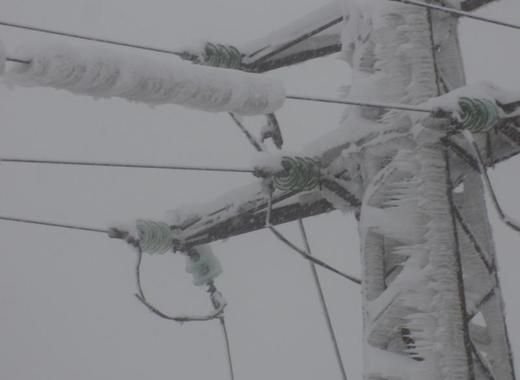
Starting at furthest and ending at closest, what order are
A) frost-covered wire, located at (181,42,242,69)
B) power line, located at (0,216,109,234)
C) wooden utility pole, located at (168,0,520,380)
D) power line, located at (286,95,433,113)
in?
frost-covered wire, located at (181,42,242,69), power line, located at (0,216,109,234), wooden utility pole, located at (168,0,520,380), power line, located at (286,95,433,113)

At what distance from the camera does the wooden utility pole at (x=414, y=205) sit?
438 cm

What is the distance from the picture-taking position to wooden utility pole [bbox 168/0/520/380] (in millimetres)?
4379

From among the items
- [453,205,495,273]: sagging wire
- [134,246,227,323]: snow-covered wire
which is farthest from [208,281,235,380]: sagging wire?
[453,205,495,273]: sagging wire

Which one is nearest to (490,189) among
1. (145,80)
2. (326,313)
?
(326,313)

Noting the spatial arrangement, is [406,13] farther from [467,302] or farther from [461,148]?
[467,302]

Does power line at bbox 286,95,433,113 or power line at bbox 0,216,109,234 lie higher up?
power line at bbox 286,95,433,113

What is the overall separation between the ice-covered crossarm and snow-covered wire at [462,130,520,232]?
46.8 inches

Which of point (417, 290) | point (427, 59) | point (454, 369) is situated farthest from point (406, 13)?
point (454, 369)

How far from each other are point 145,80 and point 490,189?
179 centimetres

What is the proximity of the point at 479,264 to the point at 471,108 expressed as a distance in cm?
77

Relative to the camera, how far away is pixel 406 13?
4953mm

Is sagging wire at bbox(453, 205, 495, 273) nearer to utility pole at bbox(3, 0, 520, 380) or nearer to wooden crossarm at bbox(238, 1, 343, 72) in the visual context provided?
utility pole at bbox(3, 0, 520, 380)

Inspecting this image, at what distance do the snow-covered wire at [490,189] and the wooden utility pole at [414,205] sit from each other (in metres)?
0.08

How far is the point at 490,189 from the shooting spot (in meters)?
4.54
